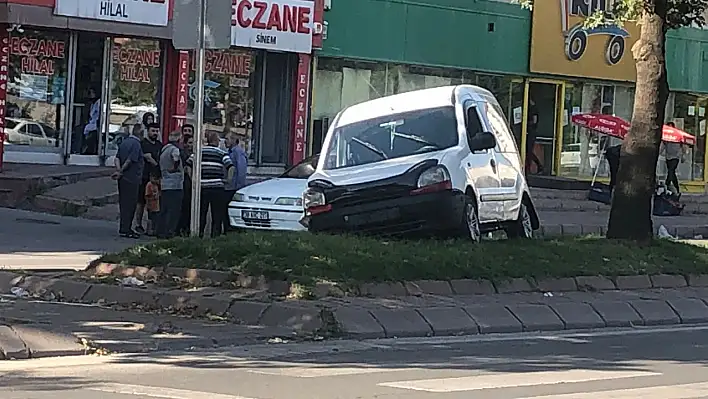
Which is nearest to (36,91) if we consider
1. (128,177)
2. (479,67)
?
(128,177)

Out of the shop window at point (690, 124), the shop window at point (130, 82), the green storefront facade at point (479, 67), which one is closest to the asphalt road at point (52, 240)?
the shop window at point (130, 82)

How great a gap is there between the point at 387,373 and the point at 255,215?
9987 mm

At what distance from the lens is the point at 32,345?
10.4m

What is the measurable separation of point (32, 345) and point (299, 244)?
4.13m

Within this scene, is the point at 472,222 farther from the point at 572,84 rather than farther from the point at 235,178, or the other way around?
the point at 572,84

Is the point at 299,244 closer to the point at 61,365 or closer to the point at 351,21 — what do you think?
the point at 61,365

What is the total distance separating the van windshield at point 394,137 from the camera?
16484mm

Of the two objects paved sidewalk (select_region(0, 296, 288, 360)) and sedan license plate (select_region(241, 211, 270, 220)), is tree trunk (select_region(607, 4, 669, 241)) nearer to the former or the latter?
sedan license plate (select_region(241, 211, 270, 220))

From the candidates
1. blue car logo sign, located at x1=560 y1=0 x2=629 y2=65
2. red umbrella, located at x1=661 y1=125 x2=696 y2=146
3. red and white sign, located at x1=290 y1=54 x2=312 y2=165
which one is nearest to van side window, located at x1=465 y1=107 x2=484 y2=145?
red and white sign, located at x1=290 y1=54 x2=312 y2=165

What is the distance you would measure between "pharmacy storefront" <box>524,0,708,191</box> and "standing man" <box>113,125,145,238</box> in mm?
16640

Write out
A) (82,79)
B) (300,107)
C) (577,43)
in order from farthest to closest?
(577,43) < (300,107) < (82,79)

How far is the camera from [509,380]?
9.75m

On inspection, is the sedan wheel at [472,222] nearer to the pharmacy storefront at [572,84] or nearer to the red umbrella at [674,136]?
the red umbrella at [674,136]

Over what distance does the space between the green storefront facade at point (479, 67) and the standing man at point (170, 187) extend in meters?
11.5
